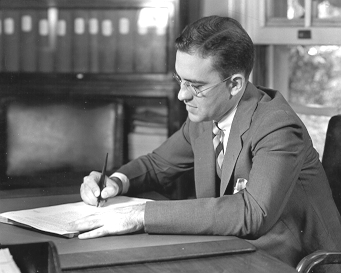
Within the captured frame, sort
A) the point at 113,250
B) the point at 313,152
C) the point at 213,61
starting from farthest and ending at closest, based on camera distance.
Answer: the point at 313,152 → the point at 213,61 → the point at 113,250

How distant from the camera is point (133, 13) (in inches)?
147

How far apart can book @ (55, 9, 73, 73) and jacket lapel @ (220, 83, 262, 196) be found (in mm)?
2017

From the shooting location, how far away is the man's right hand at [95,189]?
1842 millimetres

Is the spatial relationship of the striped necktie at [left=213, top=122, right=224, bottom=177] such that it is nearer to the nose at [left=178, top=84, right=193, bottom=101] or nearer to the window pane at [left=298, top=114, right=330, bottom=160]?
the nose at [left=178, top=84, right=193, bottom=101]

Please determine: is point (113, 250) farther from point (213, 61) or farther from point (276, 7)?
point (276, 7)

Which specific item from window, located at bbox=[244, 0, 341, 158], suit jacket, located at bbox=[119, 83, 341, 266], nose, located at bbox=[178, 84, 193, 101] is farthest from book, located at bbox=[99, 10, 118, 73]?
nose, located at bbox=[178, 84, 193, 101]

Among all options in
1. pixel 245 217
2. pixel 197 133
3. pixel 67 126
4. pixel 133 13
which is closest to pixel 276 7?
pixel 133 13

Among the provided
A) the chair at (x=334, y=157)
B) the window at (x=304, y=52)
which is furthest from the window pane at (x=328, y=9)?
the chair at (x=334, y=157)

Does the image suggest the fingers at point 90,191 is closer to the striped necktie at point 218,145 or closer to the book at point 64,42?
the striped necktie at point 218,145

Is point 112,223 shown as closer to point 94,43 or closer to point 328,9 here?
point 328,9

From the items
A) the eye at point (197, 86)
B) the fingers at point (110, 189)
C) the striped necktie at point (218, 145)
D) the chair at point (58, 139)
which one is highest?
the eye at point (197, 86)

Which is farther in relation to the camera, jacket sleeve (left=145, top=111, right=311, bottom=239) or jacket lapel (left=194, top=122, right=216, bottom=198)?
jacket lapel (left=194, top=122, right=216, bottom=198)

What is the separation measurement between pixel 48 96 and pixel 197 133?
1825 millimetres

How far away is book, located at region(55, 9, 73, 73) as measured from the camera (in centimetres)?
366
